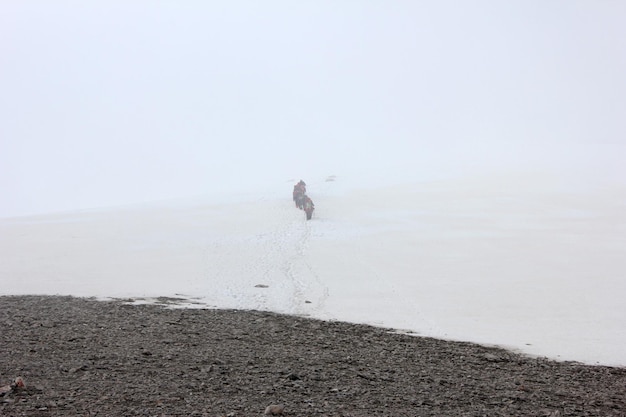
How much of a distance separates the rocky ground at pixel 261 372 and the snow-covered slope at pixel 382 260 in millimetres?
2653

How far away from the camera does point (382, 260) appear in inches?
834

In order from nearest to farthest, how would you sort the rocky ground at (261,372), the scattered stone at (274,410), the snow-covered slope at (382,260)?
the scattered stone at (274,410) < the rocky ground at (261,372) < the snow-covered slope at (382,260)

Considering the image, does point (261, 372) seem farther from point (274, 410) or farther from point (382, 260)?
point (382, 260)

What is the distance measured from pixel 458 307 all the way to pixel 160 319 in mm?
7555

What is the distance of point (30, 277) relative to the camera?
59.1 feet

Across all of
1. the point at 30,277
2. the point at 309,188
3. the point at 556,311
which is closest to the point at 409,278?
the point at 556,311

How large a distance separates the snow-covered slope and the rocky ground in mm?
2653

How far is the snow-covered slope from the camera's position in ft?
47.6

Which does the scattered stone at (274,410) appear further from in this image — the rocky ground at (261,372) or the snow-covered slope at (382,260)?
the snow-covered slope at (382,260)

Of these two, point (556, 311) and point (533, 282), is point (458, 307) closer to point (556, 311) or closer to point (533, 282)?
point (556, 311)

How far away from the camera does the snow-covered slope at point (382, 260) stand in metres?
14.5

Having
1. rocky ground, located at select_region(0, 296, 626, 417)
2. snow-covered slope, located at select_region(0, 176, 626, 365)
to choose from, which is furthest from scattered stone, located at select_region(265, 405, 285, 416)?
snow-covered slope, located at select_region(0, 176, 626, 365)

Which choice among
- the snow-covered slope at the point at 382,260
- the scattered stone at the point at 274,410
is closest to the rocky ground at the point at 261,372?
the scattered stone at the point at 274,410

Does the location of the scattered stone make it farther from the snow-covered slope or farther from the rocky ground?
the snow-covered slope
